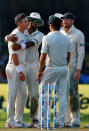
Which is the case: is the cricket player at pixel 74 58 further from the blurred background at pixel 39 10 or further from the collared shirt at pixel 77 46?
the blurred background at pixel 39 10

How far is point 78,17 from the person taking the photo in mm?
17047

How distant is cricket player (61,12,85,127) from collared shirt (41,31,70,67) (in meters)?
0.73

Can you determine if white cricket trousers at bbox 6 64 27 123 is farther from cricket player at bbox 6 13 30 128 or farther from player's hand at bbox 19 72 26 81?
player's hand at bbox 19 72 26 81

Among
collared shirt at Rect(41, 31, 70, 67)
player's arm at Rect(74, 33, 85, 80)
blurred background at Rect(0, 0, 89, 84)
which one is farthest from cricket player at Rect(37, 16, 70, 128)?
blurred background at Rect(0, 0, 89, 84)

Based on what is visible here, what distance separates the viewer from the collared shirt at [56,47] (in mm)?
11016

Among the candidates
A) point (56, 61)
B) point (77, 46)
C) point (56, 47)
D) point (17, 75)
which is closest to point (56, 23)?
point (56, 47)

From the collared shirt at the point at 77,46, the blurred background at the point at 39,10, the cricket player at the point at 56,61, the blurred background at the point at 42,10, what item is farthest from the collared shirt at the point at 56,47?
the blurred background at the point at 42,10

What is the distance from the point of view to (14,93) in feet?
37.9

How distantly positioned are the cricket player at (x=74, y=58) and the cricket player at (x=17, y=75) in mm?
817

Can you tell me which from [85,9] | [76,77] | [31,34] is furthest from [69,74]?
[85,9]

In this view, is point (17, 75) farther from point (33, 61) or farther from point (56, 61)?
point (56, 61)

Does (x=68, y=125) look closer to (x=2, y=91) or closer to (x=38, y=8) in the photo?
(x=2, y=91)

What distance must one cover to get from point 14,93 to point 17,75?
1.00 ft

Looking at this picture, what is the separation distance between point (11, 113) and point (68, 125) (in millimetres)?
1035
